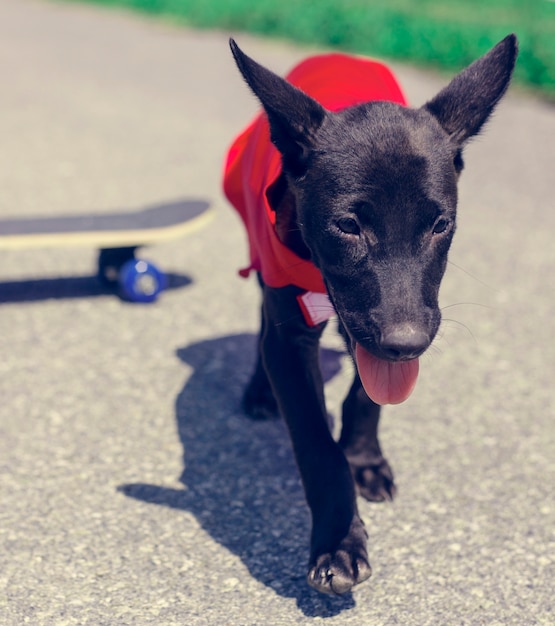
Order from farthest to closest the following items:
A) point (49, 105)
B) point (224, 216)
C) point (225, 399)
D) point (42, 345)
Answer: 1. point (49, 105)
2. point (224, 216)
3. point (42, 345)
4. point (225, 399)

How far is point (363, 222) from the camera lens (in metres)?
2.87

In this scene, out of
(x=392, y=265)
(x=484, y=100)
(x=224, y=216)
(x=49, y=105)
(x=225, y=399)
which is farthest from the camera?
(x=49, y=105)

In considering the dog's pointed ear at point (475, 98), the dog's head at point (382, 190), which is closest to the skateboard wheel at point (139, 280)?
the dog's head at point (382, 190)

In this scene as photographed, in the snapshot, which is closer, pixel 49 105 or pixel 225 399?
pixel 225 399

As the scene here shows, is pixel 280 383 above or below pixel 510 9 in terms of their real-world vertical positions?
above

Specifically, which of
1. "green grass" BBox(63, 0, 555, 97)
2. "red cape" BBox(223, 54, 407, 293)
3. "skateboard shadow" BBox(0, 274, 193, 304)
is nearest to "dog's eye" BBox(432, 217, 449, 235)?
"red cape" BBox(223, 54, 407, 293)

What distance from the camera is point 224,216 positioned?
22.8ft

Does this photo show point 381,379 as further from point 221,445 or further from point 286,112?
point 221,445

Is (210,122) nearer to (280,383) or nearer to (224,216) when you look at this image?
(224,216)

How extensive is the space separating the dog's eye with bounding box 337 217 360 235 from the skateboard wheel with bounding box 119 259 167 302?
Answer: 2.56 m

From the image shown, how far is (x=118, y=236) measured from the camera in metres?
5.29

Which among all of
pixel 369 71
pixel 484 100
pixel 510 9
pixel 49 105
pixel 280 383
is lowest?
pixel 49 105

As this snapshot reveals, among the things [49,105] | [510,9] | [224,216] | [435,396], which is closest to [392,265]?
[435,396]

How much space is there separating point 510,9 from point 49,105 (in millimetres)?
5643
